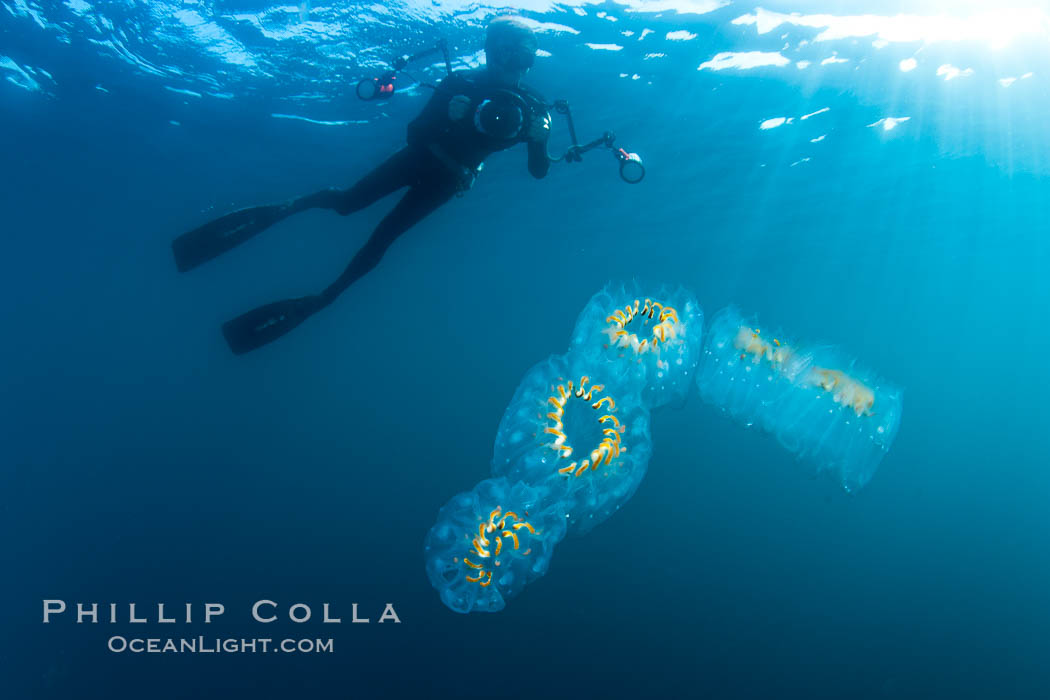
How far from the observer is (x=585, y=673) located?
13148 mm

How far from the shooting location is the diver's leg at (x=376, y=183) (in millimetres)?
5500

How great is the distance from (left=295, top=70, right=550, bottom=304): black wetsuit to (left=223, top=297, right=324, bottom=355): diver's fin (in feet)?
0.78

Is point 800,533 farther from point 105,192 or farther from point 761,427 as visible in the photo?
point 105,192

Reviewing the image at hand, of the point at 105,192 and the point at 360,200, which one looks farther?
the point at 105,192

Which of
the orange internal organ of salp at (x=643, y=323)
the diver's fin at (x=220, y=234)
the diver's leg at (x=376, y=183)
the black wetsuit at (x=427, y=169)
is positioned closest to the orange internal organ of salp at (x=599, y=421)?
the orange internal organ of salp at (x=643, y=323)

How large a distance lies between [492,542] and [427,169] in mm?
3627

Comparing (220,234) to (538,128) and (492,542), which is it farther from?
(492,542)

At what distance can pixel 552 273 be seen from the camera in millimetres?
33594

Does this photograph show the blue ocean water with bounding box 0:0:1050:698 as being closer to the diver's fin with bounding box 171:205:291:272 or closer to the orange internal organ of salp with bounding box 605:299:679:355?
the orange internal organ of salp with bounding box 605:299:679:355

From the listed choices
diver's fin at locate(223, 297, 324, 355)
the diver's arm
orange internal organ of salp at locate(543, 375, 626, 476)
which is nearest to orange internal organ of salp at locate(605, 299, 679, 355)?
orange internal organ of salp at locate(543, 375, 626, 476)

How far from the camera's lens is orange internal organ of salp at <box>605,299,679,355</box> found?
5.60m

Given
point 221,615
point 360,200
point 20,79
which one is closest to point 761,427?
point 360,200

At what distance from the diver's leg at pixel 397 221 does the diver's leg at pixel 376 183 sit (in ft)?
0.64

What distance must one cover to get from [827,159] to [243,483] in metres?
26.0
